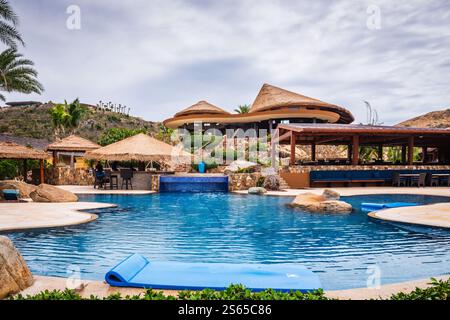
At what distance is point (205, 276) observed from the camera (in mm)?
4473

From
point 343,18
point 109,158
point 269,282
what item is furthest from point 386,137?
point 269,282

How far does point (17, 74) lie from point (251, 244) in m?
20.2

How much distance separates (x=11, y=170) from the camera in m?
20.0

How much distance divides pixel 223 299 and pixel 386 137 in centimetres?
2343

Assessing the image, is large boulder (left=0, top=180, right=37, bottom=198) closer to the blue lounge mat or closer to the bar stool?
the bar stool

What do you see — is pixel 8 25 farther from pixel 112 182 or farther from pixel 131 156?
pixel 112 182

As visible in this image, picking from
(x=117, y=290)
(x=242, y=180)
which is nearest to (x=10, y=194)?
(x=242, y=180)

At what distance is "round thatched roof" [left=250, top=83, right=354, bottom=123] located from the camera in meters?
37.7

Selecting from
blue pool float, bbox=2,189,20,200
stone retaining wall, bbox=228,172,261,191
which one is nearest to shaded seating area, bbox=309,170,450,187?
stone retaining wall, bbox=228,172,261,191

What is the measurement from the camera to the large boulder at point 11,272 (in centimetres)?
380

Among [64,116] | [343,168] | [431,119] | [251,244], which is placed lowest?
[251,244]

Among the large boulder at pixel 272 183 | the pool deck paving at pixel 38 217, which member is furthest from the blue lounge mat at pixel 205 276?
the large boulder at pixel 272 183

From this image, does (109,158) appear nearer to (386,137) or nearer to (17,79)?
(17,79)

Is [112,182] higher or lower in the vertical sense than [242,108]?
lower
